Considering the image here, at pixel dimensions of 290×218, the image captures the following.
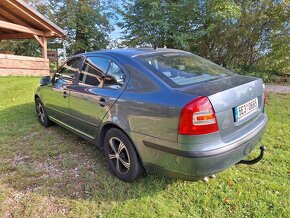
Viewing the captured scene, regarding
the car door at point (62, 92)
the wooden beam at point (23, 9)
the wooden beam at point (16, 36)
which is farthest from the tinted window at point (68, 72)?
the wooden beam at point (16, 36)

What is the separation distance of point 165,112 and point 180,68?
0.79 meters

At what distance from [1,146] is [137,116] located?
2.75 meters

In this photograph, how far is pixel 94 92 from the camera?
2.98m

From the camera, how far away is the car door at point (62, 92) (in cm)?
360

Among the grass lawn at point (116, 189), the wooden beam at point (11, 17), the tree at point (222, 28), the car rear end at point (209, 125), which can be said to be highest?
the wooden beam at point (11, 17)

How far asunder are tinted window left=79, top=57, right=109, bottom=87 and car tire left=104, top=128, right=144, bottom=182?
2.25 feet

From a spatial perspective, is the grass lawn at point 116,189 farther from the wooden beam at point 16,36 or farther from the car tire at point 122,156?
the wooden beam at point 16,36

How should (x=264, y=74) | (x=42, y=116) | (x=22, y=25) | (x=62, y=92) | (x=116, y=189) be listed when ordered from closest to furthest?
(x=116, y=189), (x=62, y=92), (x=42, y=116), (x=264, y=74), (x=22, y=25)

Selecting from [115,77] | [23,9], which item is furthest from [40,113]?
[23,9]

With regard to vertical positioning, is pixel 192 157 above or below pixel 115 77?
below

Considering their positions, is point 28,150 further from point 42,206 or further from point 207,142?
point 207,142

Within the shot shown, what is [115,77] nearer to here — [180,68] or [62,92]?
[180,68]

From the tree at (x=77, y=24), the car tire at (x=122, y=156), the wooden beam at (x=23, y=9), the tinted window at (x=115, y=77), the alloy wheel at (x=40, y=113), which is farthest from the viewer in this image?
the tree at (x=77, y=24)

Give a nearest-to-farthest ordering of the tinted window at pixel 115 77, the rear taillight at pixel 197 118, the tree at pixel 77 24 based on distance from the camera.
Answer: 1. the rear taillight at pixel 197 118
2. the tinted window at pixel 115 77
3. the tree at pixel 77 24
